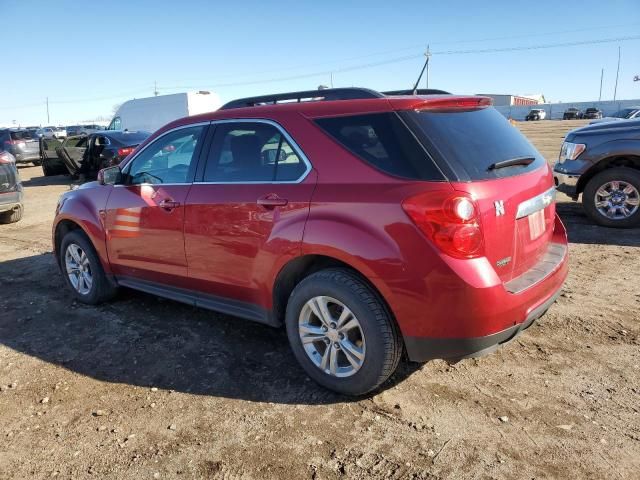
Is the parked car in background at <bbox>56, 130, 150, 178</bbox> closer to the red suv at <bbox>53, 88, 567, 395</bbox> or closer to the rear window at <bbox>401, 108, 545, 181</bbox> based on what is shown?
the red suv at <bbox>53, 88, 567, 395</bbox>

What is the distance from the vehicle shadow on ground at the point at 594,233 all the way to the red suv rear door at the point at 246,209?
460cm

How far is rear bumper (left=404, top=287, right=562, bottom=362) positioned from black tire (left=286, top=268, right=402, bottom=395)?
0.39 feet

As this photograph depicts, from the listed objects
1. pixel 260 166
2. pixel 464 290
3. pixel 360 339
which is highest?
pixel 260 166

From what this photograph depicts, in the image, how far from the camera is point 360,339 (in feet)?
9.92

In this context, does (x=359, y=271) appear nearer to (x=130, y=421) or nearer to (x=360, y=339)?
(x=360, y=339)

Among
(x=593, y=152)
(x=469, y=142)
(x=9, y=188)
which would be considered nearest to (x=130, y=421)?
(x=469, y=142)

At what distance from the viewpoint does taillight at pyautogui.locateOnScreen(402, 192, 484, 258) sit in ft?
8.45

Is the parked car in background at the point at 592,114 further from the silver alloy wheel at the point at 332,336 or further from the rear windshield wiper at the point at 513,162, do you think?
the silver alloy wheel at the point at 332,336

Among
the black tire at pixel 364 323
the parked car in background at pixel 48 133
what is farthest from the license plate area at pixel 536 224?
the parked car in background at pixel 48 133

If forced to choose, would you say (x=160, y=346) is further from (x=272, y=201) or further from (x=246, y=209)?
(x=272, y=201)

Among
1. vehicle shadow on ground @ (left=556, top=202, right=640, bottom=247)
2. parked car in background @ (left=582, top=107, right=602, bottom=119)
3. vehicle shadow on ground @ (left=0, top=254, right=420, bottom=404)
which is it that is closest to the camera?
vehicle shadow on ground @ (left=0, top=254, right=420, bottom=404)

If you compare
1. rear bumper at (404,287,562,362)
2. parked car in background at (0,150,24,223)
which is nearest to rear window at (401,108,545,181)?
rear bumper at (404,287,562,362)

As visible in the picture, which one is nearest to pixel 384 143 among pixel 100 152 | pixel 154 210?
pixel 154 210

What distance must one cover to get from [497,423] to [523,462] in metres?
0.33
